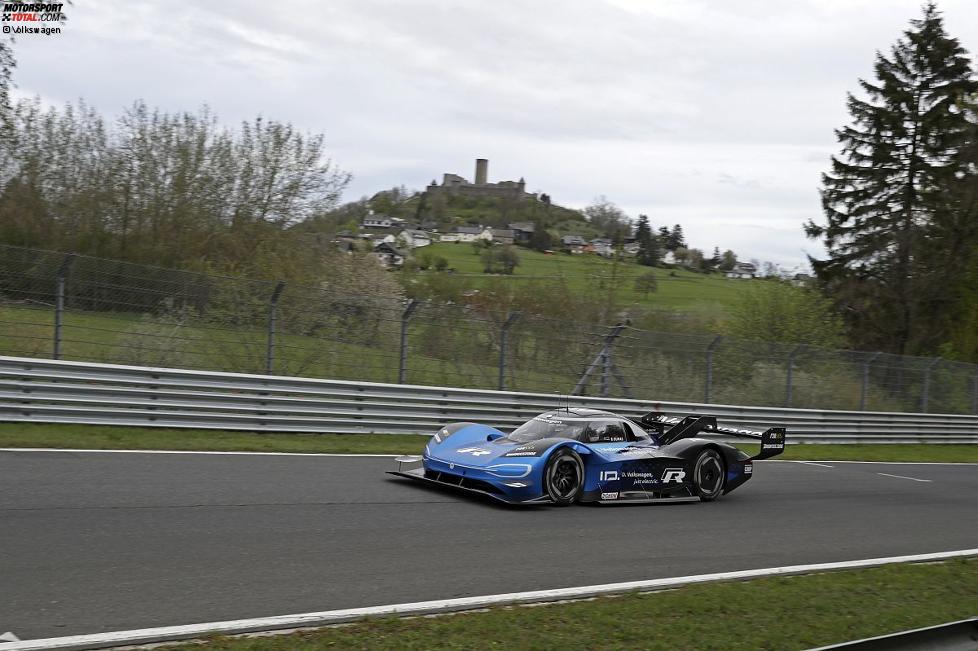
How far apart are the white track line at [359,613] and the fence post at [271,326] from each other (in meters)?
8.84

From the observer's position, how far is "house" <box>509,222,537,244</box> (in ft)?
216

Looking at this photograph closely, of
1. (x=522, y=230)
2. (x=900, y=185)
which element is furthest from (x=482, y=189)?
(x=900, y=185)

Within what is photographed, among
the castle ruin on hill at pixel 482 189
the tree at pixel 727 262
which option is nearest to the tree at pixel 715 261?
the tree at pixel 727 262

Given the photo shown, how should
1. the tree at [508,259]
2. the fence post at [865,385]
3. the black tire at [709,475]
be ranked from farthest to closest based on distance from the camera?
the tree at [508,259] < the fence post at [865,385] < the black tire at [709,475]

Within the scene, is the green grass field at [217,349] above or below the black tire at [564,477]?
above

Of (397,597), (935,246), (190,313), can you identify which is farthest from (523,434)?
(935,246)

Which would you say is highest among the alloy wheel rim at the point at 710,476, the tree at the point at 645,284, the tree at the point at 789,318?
the tree at the point at 645,284

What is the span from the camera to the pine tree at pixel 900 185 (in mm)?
39438

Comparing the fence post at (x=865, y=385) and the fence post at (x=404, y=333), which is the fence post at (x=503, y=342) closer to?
the fence post at (x=404, y=333)

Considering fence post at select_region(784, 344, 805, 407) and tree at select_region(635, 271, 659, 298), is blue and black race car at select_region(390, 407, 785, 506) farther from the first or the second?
tree at select_region(635, 271, 659, 298)

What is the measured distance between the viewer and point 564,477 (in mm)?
10875

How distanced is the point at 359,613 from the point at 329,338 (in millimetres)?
9924

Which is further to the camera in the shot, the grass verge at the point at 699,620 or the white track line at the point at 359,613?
the grass verge at the point at 699,620

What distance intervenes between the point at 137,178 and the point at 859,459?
19.2 metres
